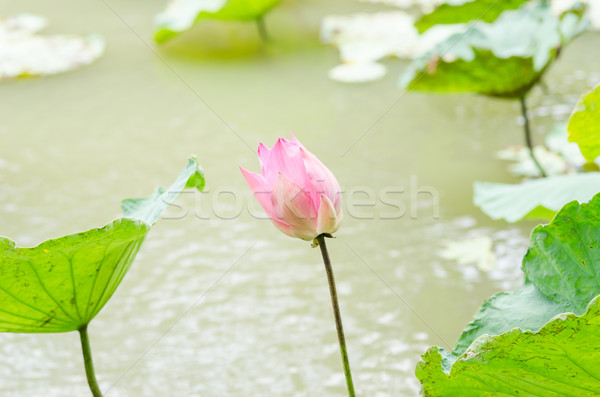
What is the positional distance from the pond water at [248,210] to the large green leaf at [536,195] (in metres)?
0.12

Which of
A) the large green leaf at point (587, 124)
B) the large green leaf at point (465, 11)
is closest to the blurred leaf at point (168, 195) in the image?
the large green leaf at point (587, 124)

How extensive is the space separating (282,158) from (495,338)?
0.23 m

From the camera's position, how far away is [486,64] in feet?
4.18

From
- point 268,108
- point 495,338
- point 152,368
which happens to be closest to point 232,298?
point 152,368

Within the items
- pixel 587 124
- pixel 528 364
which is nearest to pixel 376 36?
pixel 587 124

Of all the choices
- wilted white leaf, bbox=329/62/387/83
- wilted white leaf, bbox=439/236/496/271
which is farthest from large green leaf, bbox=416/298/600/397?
wilted white leaf, bbox=329/62/387/83

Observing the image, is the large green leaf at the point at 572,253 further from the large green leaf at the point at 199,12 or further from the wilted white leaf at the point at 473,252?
the large green leaf at the point at 199,12

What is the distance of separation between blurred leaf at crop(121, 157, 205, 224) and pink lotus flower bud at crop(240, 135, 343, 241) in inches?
5.4

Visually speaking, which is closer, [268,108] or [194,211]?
[194,211]

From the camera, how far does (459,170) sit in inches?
55.6

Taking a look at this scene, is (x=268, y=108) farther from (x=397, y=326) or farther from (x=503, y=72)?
(x=397, y=326)

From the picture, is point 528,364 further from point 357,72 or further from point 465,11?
point 357,72

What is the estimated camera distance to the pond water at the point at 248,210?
946 mm

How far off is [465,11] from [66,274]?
1.19m
